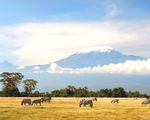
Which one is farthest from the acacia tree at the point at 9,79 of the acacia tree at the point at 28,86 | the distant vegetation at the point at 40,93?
the acacia tree at the point at 28,86

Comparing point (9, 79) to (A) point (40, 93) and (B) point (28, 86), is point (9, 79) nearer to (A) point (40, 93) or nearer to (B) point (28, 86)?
(B) point (28, 86)

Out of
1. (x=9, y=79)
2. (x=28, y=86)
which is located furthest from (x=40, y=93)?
(x=9, y=79)

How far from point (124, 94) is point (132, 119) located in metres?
62.2

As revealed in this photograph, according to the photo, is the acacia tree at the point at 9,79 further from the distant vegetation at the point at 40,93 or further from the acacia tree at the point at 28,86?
the acacia tree at the point at 28,86

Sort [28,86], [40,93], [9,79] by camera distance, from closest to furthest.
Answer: [40,93]
[9,79]
[28,86]

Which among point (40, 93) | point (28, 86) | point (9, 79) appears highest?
point (9, 79)

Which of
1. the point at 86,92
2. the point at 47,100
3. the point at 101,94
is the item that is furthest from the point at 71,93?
the point at 47,100

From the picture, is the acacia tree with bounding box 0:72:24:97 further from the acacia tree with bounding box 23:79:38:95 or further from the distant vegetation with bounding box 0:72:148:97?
the acacia tree with bounding box 23:79:38:95

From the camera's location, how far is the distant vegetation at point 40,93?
87.5 metres

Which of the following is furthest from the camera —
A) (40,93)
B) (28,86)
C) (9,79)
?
(28,86)

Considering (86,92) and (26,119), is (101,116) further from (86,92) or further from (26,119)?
(86,92)

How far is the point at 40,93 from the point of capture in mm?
92875

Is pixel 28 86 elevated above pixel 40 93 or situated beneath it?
elevated above

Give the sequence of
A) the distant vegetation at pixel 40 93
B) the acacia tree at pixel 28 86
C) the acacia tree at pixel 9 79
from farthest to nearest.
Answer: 1. the acacia tree at pixel 28 86
2. the acacia tree at pixel 9 79
3. the distant vegetation at pixel 40 93
